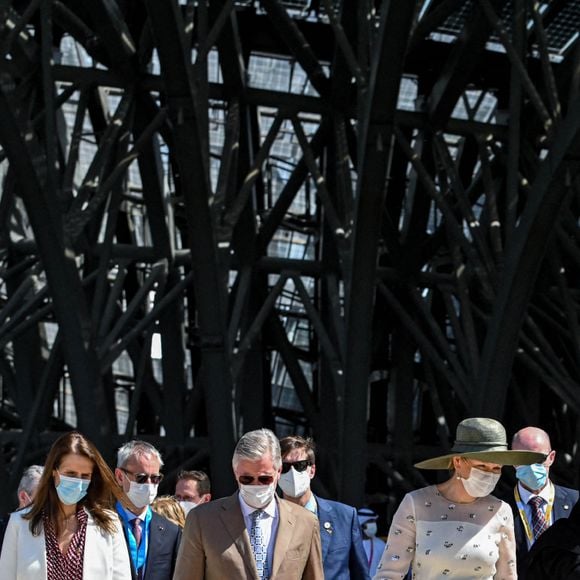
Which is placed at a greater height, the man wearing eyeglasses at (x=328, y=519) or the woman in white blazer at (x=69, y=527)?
the woman in white blazer at (x=69, y=527)

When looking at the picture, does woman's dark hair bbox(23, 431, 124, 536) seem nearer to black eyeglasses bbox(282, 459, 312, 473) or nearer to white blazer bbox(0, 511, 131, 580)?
white blazer bbox(0, 511, 131, 580)

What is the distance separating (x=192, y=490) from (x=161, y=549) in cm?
213

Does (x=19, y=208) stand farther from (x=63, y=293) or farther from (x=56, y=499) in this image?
(x=56, y=499)

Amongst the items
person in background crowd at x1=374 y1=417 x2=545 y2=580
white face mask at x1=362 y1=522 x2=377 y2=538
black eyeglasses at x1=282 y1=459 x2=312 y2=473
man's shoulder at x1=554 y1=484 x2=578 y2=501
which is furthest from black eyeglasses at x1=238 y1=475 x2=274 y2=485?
white face mask at x1=362 y1=522 x2=377 y2=538

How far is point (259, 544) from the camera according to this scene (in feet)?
19.3

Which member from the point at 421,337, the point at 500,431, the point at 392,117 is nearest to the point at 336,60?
the point at 392,117

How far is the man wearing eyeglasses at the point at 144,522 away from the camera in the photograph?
6891mm

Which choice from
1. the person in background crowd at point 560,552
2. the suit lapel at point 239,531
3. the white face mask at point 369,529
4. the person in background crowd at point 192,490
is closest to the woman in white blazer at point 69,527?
the suit lapel at point 239,531

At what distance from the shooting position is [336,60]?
17781 mm

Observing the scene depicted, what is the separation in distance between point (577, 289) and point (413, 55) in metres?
4.79

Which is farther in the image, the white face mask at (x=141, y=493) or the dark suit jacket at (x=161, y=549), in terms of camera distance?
the white face mask at (x=141, y=493)

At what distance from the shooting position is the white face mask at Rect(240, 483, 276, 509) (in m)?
5.82

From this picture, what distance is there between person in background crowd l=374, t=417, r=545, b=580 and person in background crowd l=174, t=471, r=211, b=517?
3154mm

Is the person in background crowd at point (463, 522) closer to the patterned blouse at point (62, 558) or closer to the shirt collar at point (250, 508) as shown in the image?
the shirt collar at point (250, 508)
